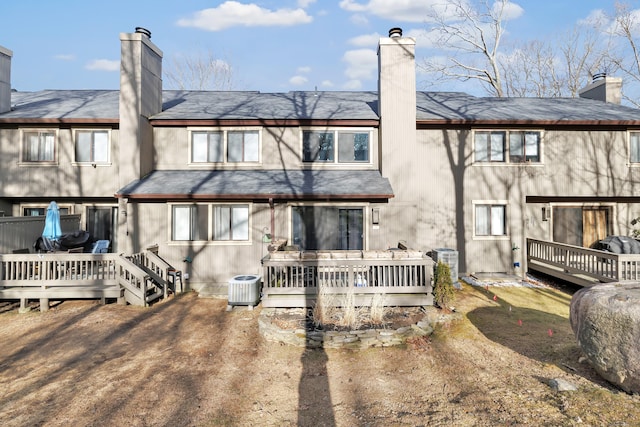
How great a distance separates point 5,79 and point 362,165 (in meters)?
14.8

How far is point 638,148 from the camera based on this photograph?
13.7 meters

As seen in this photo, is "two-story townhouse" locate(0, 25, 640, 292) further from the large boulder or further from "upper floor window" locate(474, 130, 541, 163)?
the large boulder

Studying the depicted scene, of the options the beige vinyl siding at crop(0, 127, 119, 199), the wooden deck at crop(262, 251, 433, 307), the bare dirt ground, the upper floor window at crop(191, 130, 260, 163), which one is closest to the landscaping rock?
the bare dirt ground

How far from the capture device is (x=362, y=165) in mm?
13398

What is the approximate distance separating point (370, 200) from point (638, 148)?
11.0m

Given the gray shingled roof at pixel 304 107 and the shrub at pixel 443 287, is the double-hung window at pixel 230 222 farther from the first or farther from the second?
the shrub at pixel 443 287

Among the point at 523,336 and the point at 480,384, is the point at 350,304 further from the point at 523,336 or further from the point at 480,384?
the point at 523,336

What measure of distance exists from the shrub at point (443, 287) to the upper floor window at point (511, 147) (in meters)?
6.77

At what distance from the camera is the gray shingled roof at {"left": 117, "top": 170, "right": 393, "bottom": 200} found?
37.2ft

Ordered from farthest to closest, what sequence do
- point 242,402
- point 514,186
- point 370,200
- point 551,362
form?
1. point 514,186
2. point 370,200
3. point 551,362
4. point 242,402

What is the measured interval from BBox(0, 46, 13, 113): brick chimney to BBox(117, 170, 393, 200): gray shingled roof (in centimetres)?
700

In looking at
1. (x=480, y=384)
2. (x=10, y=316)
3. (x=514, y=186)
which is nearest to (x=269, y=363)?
(x=480, y=384)

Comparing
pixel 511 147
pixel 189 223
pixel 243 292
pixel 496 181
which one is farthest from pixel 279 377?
pixel 511 147

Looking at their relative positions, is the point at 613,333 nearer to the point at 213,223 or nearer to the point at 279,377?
the point at 279,377
